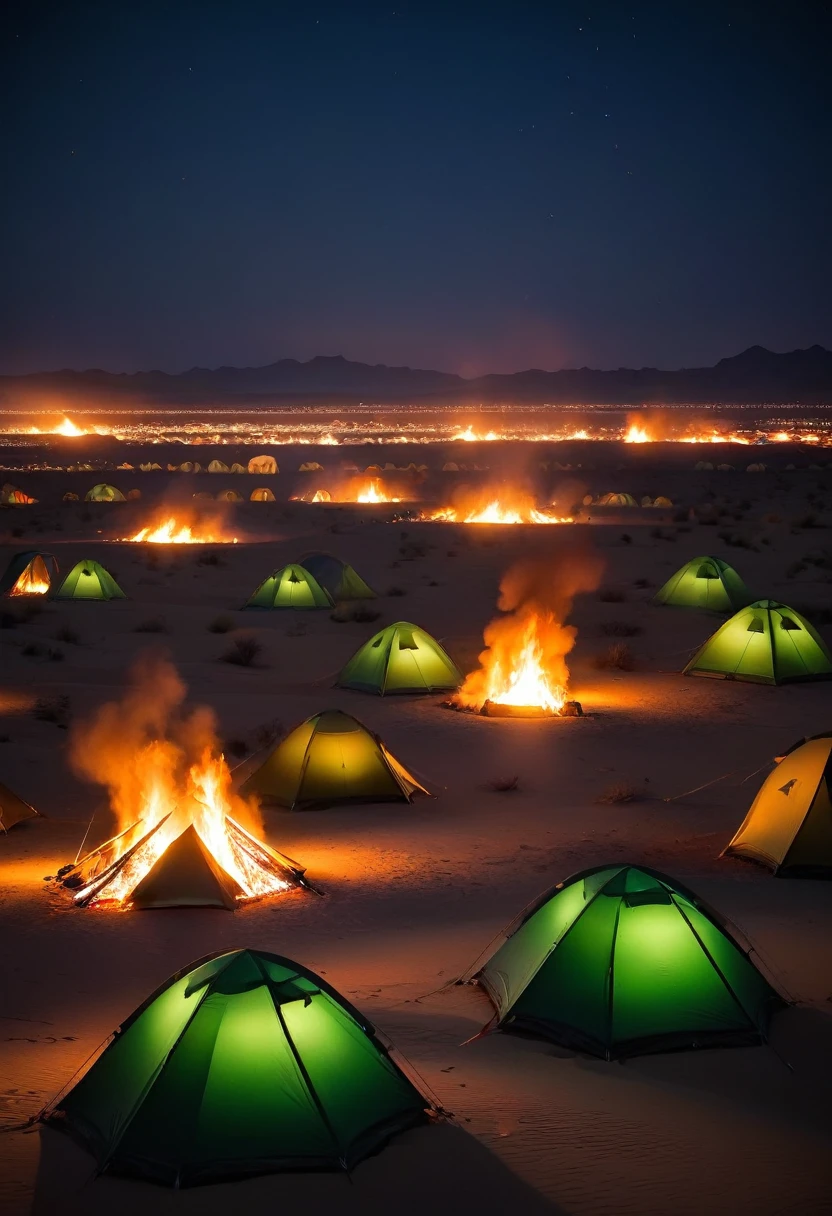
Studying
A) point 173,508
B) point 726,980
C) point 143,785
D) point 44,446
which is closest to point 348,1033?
point 726,980

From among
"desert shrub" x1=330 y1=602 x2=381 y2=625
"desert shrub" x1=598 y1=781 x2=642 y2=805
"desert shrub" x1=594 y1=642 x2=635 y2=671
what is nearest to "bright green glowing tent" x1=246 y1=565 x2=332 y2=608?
"desert shrub" x1=330 y1=602 x2=381 y2=625

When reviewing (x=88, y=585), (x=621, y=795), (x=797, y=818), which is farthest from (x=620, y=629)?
(x=797, y=818)

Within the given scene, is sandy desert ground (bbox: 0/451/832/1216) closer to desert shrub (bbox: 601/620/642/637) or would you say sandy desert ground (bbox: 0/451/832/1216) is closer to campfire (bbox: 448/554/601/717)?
desert shrub (bbox: 601/620/642/637)

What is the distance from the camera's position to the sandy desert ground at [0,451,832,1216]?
19.5ft

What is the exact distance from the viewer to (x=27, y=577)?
31141mm

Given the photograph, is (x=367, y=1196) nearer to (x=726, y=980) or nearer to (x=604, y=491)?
(x=726, y=980)

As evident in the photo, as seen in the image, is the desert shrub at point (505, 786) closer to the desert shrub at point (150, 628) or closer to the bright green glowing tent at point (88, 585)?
the desert shrub at point (150, 628)

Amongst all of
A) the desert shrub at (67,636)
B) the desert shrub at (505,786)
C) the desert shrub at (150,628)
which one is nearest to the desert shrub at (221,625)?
the desert shrub at (150,628)

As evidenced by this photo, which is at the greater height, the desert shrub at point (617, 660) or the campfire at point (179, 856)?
the campfire at point (179, 856)

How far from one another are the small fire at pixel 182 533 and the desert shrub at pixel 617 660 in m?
20.7

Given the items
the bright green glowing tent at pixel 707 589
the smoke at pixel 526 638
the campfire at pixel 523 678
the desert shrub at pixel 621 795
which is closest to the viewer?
the desert shrub at pixel 621 795

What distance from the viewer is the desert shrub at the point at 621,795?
532 inches

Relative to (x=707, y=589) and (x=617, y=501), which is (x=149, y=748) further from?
(x=617, y=501)

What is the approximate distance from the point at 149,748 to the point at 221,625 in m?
13.1
